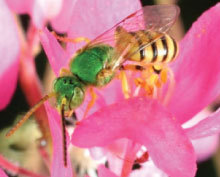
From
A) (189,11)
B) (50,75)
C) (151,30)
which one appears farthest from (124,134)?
(189,11)

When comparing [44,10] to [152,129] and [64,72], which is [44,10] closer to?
[64,72]

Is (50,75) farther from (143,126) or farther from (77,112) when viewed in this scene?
(143,126)

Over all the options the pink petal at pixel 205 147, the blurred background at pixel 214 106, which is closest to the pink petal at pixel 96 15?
the blurred background at pixel 214 106

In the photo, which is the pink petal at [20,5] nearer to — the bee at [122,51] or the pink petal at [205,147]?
the bee at [122,51]

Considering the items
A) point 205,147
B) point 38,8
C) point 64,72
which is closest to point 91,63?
point 64,72

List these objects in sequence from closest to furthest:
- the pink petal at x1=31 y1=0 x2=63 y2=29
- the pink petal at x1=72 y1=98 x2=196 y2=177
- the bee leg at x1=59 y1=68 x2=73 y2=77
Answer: the pink petal at x1=72 y1=98 x2=196 y2=177 < the bee leg at x1=59 y1=68 x2=73 y2=77 < the pink petal at x1=31 y1=0 x2=63 y2=29

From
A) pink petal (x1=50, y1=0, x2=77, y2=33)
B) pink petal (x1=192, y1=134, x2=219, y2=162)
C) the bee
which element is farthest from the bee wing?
pink petal (x1=192, y1=134, x2=219, y2=162)

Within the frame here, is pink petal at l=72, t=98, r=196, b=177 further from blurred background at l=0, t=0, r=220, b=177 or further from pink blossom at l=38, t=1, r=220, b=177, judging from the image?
blurred background at l=0, t=0, r=220, b=177
